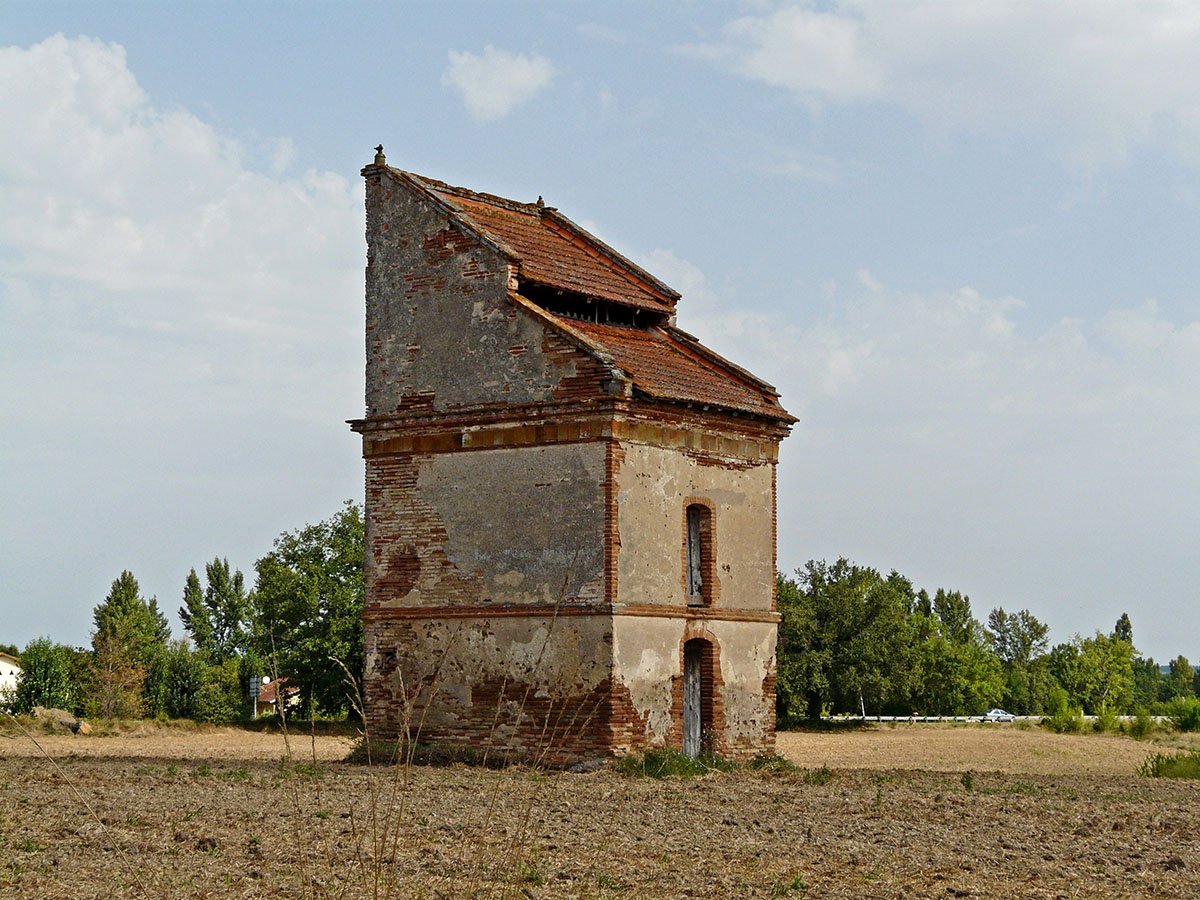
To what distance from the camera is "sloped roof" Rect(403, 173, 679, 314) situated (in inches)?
1052

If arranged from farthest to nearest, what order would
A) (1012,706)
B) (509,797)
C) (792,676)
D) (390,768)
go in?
1. (1012,706)
2. (792,676)
3. (390,768)
4. (509,797)

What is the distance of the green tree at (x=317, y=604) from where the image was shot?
49.4 metres

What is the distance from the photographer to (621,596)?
2402 cm

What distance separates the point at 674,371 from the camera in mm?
26406

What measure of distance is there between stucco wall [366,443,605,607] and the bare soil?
10.5ft

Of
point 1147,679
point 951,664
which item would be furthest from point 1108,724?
point 1147,679

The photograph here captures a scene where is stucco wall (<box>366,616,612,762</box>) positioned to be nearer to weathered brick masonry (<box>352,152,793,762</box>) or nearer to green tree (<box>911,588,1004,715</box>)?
weathered brick masonry (<box>352,152,793,762</box>)

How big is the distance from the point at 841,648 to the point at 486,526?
2962 centimetres

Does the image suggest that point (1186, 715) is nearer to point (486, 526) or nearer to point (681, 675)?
point (681, 675)

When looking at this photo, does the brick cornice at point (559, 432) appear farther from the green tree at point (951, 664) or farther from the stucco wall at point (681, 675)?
the green tree at point (951, 664)

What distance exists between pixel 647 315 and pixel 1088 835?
15.1 metres

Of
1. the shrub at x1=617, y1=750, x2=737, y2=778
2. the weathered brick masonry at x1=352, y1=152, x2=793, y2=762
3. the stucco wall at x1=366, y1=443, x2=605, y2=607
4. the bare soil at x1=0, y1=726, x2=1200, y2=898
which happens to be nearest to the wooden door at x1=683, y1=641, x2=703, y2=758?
the weathered brick masonry at x1=352, y1=152, x2=793, y2=762

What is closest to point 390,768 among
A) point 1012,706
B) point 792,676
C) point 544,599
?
point 544,599

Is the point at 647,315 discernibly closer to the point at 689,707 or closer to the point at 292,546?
the point at 689,707
